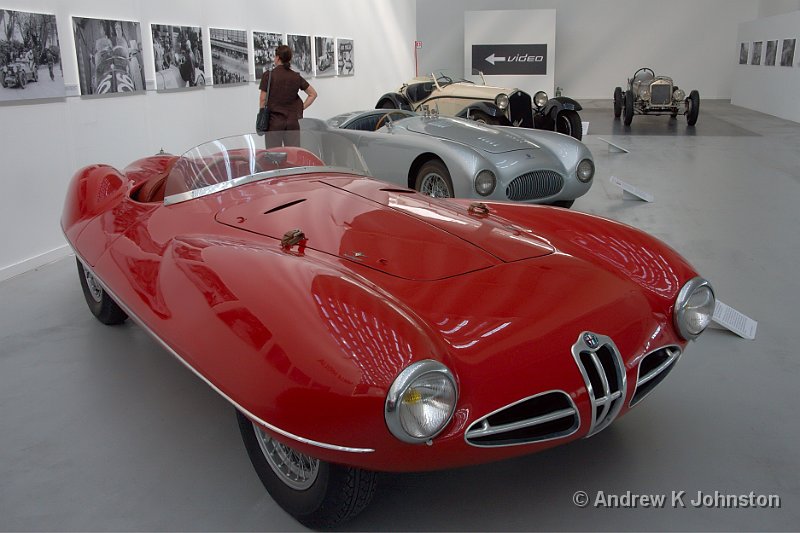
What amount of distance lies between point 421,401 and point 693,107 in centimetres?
1366

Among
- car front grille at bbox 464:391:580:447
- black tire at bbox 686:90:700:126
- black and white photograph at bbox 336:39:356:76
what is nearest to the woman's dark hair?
car front grille at bbox 464:391:580:447

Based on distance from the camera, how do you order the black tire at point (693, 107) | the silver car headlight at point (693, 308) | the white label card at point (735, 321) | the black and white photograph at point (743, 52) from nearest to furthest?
1. the silver car headlight at point (693, 308)
2. the white label card at point (735, 321)
3. the black tire at point (693, 107)
4. the black and white photograph at point (743, 52)

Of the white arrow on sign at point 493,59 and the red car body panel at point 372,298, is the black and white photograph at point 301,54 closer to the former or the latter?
the red car body panel at point 372,298

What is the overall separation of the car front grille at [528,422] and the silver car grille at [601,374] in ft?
0.27

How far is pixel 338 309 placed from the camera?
6.51ft

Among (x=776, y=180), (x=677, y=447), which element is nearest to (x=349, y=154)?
(x=677, y=447)

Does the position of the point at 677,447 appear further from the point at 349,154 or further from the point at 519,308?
the point at 349,154

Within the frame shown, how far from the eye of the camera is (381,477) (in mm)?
2406

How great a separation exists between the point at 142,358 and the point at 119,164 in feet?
11.5

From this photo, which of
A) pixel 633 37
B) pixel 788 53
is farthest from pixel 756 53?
pixel 633 37

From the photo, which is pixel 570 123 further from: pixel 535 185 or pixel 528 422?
pixel 528 422

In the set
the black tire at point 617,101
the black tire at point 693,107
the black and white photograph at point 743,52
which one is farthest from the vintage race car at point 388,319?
the black and white photograph at point 743,52

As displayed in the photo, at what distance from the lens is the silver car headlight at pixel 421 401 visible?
175cm

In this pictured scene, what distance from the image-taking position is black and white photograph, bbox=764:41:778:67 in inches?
621
